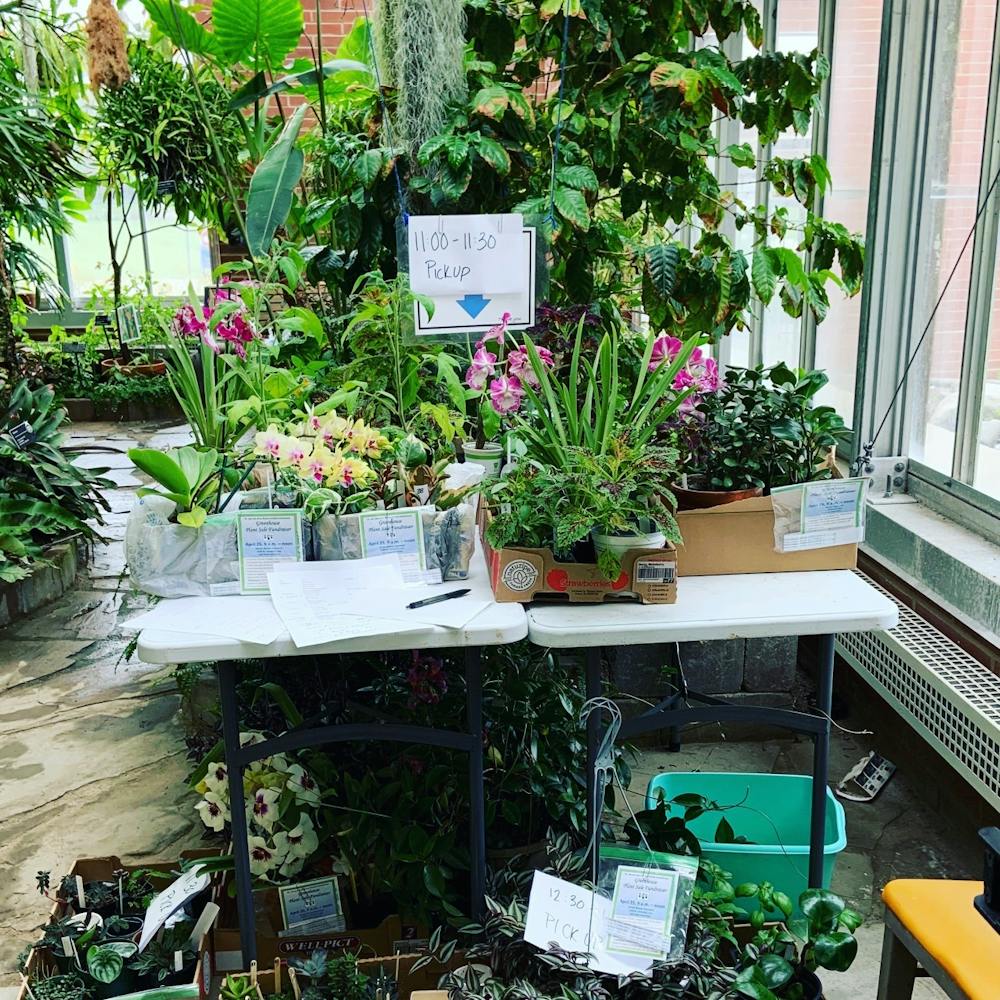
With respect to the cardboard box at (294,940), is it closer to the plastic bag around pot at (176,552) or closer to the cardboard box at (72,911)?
the cardboard box at (72,911)

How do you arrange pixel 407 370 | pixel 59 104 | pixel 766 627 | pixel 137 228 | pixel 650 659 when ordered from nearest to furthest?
pixel 766 627 < pixel 407 370 < pixel 650 659 < pixel 59 104 < pixel 137 228

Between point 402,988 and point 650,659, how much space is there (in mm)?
1368

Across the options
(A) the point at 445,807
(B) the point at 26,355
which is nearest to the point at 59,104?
(B) the point at 26,355

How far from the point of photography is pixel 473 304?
212 cm

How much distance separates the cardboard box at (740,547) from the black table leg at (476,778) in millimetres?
417

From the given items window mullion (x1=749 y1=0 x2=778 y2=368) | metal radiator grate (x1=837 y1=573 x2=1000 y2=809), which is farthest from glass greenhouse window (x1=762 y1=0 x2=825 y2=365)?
metal radiator grate (x1=837 y1=573 x2=1000 y2=809)

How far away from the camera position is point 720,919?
1.69m

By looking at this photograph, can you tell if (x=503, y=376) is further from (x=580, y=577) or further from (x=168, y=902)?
(x=168, y=902)

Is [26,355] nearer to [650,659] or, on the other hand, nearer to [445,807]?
[650,659]

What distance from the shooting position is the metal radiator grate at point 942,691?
203cm

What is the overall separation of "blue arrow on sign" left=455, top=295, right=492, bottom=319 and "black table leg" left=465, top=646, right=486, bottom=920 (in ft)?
2.56

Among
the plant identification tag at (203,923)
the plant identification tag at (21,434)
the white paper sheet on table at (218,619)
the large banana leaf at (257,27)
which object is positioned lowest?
the plant identification tag at (203,923)

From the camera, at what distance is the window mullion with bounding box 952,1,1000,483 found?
2.30m

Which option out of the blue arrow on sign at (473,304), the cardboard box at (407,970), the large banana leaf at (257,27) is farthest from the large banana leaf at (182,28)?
the cardboard box at (407,970)
